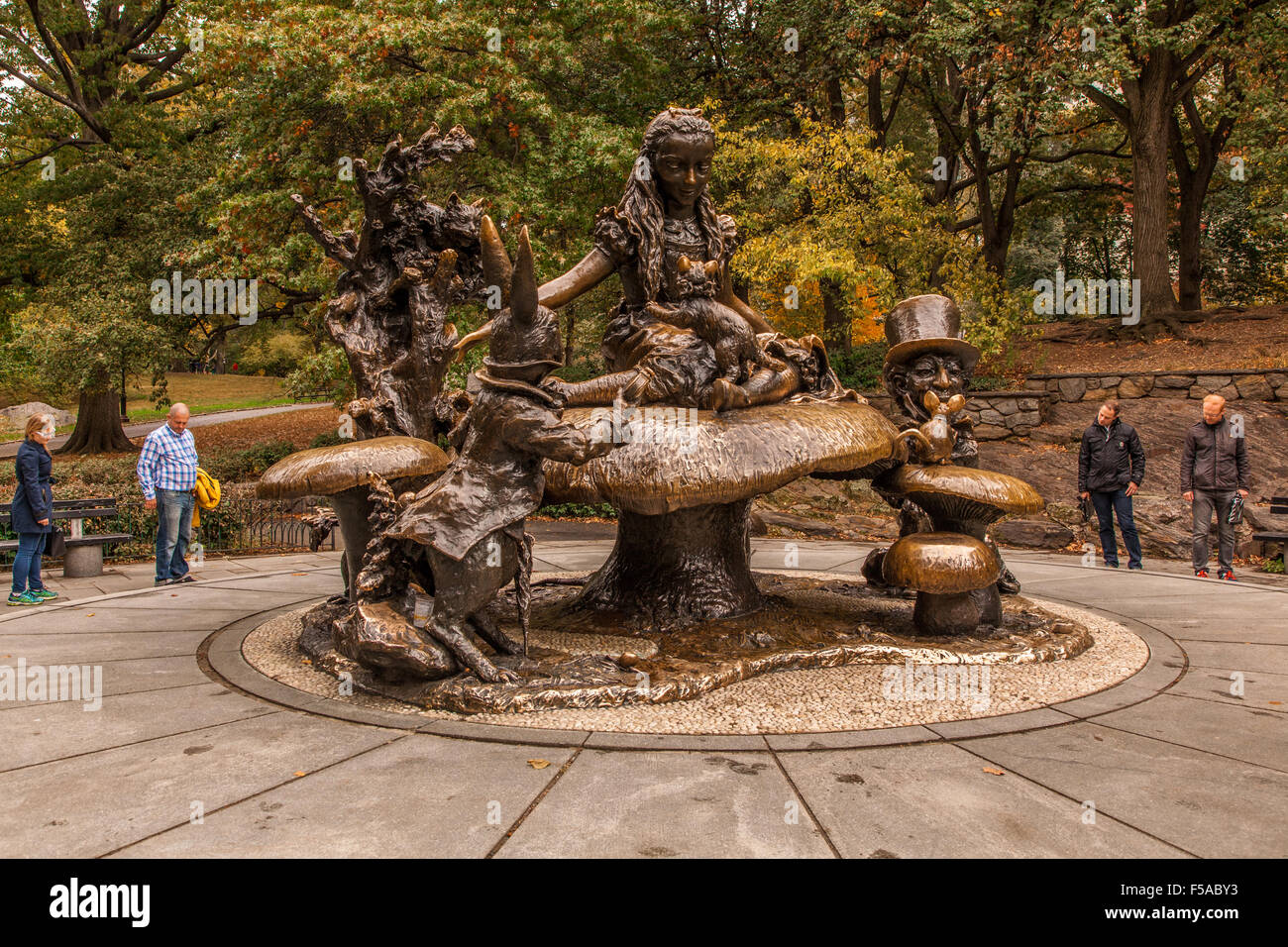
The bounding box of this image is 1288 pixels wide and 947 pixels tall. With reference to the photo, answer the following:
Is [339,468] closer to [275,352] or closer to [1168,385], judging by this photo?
[1168,385]

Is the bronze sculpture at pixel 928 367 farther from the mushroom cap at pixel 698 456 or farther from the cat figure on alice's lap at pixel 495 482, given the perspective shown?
the cat figure on alice's lap at pixel 495 482

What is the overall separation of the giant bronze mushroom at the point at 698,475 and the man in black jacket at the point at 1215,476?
5.03 m

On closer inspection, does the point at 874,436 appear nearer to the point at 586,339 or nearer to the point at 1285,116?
the point at 1285,116

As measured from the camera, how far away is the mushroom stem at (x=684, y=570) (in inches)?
216

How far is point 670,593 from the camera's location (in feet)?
18.1

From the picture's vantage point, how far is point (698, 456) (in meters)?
4.39

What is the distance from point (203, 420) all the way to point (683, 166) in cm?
2949

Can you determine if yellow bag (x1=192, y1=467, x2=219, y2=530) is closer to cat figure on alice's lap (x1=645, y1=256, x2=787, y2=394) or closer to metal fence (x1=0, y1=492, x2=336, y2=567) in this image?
metal fence (x1=0, y1=492, x2=336, y2=567)

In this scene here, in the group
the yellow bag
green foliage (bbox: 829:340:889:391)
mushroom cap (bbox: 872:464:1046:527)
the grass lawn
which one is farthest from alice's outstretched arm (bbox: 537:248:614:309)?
the grass lawn

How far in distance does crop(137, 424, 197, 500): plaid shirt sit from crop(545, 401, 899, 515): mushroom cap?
16.6 ft

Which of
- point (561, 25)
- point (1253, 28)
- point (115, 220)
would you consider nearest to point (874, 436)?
point (561, 25)

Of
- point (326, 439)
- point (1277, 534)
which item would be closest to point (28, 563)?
point (1277, 534)

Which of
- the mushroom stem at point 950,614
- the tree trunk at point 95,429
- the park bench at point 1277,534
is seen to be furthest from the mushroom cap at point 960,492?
the tree trunk at point 95,429

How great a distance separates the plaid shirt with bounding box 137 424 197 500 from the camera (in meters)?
7.98
